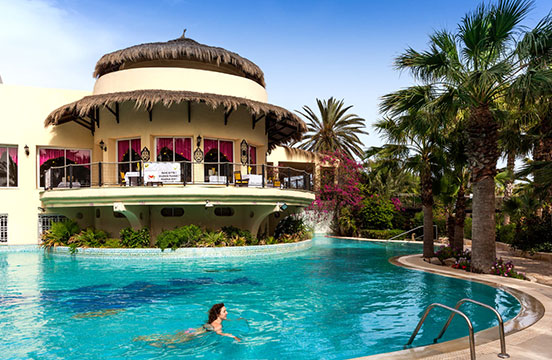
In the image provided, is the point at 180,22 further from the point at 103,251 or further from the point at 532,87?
the point at 532,87

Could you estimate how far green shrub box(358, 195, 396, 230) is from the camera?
29.6 metres

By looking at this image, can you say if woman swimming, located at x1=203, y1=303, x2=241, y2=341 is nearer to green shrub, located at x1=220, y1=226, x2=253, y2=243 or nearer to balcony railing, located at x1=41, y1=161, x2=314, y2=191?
balcony railing, located at x1=41, y1=161, x2=314, y2=191

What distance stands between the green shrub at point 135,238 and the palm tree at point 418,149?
10.9 metres

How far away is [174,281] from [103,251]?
689 cm

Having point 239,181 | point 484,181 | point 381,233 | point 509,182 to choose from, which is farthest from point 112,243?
point 509,182

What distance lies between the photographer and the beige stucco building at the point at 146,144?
1884cm

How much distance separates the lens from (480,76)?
1127 centimetres

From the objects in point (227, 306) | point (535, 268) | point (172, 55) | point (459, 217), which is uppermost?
point (172, 55)

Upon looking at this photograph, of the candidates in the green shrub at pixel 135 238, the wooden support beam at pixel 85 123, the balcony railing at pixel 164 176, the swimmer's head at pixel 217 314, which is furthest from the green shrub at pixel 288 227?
the swimmer's head at pixel 217 314

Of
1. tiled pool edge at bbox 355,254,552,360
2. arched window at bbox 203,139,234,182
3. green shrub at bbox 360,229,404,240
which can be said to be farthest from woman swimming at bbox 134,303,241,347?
green shrub at bbox 360,229,404,240

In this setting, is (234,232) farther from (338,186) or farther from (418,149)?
(338,186)

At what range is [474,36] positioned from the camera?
11883mm

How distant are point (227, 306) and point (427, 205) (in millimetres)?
9869

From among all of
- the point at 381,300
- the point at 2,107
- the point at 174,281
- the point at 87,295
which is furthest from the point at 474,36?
the point at 2,107
